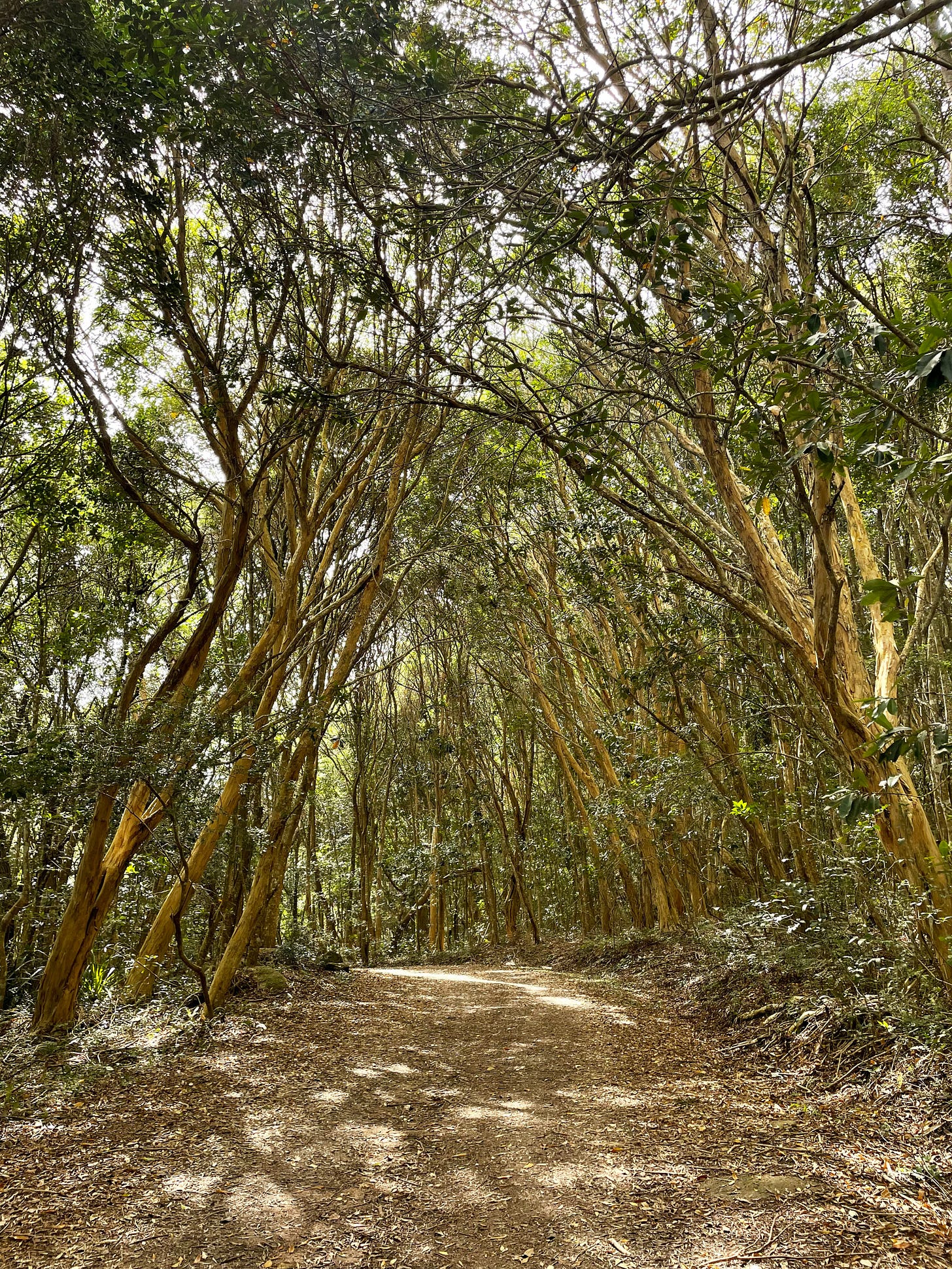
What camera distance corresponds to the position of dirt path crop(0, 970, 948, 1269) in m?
2.92

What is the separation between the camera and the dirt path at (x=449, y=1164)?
9.59ft

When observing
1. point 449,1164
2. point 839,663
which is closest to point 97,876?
point 449,1164

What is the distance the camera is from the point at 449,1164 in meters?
3.76

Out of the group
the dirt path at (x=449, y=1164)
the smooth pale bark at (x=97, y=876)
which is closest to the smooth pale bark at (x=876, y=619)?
the dirt path at (x=449, y=1164)

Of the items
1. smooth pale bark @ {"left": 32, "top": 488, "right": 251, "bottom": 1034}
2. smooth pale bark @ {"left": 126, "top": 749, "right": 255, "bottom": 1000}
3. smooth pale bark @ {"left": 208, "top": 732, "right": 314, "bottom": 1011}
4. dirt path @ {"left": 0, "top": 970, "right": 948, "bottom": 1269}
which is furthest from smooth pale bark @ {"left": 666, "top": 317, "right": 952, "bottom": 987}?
smooth pale bark @ {"left": 208, "top": 732, "right": 314, "bottom": 1011}

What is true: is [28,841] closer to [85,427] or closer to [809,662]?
[85,427]

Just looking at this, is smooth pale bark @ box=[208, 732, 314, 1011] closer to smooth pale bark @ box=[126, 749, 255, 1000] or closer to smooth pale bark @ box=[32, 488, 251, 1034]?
smooth pale bark @ box=[126, 749, 255, 1000]

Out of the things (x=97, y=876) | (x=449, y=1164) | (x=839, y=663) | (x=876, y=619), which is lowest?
(x=449, y=1164)

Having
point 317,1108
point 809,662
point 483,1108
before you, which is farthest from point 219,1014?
point 809,662

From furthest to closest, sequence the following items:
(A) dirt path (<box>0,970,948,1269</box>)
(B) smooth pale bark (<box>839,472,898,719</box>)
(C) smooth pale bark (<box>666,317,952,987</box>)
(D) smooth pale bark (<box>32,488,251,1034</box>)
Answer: (D) smooth pale bark (<box>32,488,251,1034</box>) → (B) smooth pale bark (<box>839,472,898,719</box>) → (C) smooth pale bark (<box>666,317,952,987</box>) → (A) dirt path (<box>0,970,948,1269</box>)

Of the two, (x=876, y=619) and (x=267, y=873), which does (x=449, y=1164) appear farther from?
(x=267, y=873)

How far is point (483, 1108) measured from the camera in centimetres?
456

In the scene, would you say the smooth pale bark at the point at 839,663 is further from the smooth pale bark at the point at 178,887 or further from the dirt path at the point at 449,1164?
the smooth pale bark at the point at 178,887

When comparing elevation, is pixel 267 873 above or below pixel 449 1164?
above
